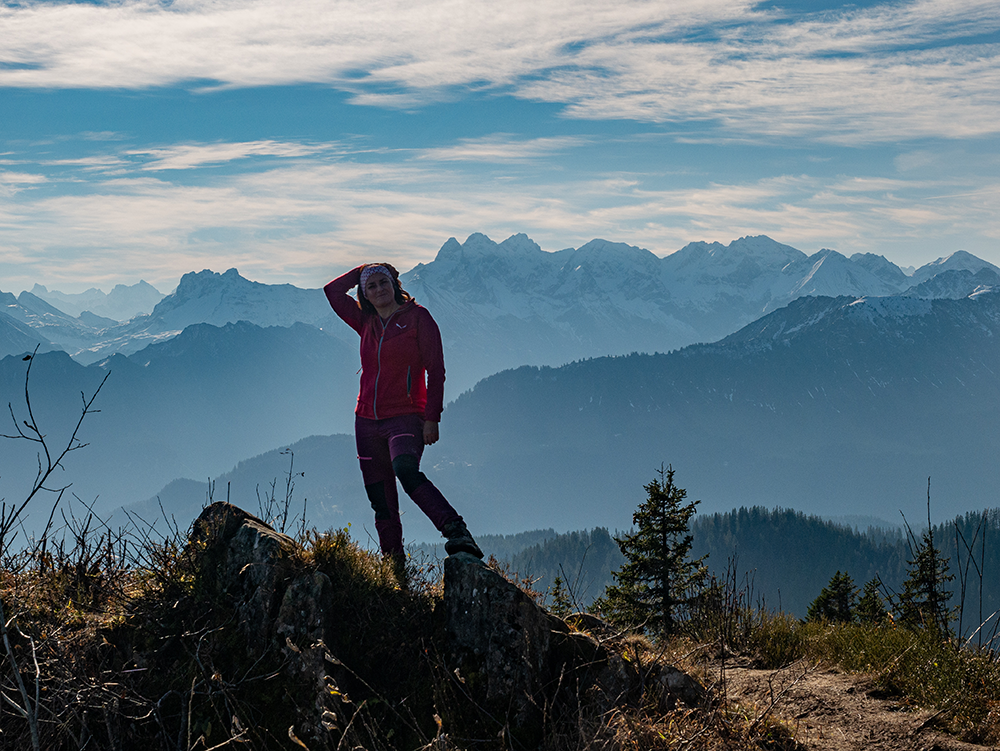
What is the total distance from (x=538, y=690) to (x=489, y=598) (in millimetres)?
843

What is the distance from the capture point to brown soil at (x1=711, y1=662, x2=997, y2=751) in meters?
5.84

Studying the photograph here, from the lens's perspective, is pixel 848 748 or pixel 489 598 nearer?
pixel 848 748

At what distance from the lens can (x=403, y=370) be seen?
8492mm

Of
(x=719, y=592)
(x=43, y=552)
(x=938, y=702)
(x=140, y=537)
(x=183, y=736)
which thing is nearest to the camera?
(x=183, y=736)

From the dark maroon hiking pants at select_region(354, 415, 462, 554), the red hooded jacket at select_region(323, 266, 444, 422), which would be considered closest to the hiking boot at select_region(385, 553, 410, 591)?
the dark maroon hiking pants at select_region(354, 415, 462, 554)

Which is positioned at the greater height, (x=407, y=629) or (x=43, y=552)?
(x=43, y=552)

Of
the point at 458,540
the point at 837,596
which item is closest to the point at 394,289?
the point at 458,540

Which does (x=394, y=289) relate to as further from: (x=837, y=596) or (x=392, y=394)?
(x=837, y=596)

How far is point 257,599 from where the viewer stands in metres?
6.14

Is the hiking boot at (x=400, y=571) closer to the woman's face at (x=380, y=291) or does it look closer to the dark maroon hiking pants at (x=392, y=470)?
the dark maroon hiking pants at (x=392, y=470)

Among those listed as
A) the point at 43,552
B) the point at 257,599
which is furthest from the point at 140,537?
the point at 257,599

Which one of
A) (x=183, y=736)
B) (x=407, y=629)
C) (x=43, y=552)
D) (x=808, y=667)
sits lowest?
(x=808, y=667)

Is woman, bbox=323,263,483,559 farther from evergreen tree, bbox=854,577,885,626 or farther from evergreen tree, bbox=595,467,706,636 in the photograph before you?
evergreen tree, bbox=595,467,706,636

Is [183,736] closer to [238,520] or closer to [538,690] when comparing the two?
[238,520]
